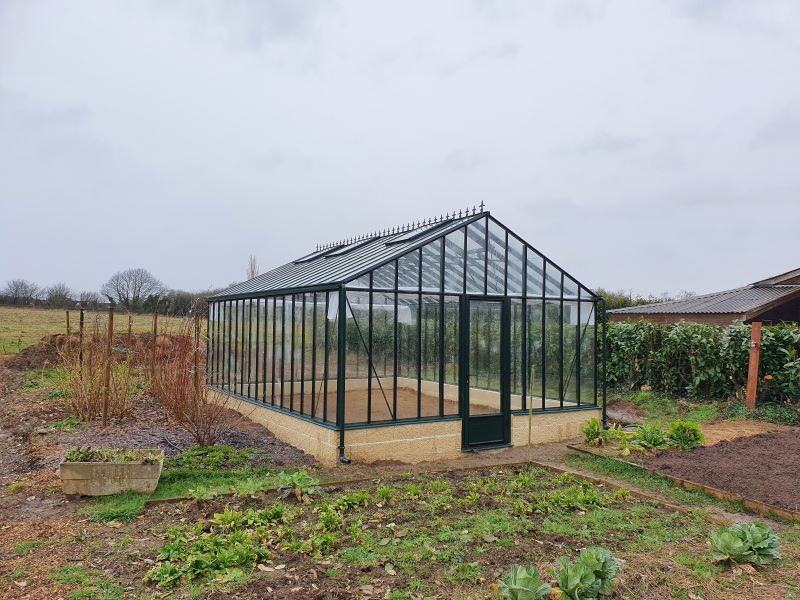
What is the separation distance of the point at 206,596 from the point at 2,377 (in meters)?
15.5

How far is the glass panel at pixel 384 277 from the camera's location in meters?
8.29

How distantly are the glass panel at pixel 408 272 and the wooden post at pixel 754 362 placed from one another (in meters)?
7.69

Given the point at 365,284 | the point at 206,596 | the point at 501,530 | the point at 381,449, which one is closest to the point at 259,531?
the point at 206,596

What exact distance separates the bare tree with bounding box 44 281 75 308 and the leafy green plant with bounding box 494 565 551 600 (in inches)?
1125

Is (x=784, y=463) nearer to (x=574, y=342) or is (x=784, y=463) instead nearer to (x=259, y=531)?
(x=574, y=342)

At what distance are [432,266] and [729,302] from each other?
13.4 meters

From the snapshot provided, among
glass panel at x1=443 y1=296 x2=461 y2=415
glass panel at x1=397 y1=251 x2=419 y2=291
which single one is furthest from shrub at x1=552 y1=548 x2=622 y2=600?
glass panel at x1=397 y1=251 x2=419 y2=291

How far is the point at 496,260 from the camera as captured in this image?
962 centimetres

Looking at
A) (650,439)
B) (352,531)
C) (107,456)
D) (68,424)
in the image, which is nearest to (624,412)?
(650,439)

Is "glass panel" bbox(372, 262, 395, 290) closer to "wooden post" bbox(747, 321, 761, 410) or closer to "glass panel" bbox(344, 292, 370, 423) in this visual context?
"glass panel" bbox(344, 292, 370, 423)

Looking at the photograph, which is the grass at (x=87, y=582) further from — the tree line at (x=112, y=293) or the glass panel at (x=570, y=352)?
the tree line at (x=112, y=293)

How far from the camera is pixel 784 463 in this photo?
775 cm

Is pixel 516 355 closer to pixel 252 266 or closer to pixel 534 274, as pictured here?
pixel 534 274

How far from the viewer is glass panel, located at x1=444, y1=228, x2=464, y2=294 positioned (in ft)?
29.6
